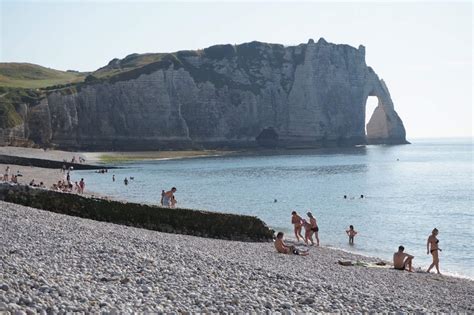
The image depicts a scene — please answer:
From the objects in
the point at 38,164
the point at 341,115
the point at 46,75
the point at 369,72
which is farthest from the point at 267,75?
the point at 38,164

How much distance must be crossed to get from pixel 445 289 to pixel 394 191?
4080 cm

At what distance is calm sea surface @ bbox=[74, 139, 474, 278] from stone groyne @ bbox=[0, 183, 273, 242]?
19.3 feet

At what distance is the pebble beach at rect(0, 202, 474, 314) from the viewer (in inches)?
352

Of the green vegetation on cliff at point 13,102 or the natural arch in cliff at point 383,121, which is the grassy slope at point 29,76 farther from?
the natural arch in cliff at point 383,121

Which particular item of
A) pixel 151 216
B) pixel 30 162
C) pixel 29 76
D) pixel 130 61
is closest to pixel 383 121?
pixel 130 61

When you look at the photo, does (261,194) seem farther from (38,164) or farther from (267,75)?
(267,75)

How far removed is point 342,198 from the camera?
48812 millimetres

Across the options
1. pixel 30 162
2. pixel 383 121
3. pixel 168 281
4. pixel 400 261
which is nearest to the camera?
pixel 168 281

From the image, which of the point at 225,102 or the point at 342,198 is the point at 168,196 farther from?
the point at 225,102

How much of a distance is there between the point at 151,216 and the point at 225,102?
336ft

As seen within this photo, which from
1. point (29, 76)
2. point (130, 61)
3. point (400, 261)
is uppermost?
point (130, 61)

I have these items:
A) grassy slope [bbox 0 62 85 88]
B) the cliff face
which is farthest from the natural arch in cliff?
grassy slope [bbox 0 62 85 88]

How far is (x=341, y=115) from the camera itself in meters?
137

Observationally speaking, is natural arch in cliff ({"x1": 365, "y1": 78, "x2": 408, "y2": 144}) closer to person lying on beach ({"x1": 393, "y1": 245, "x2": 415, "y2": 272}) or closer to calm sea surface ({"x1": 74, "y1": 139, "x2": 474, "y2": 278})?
calm sea surface ({"x1": 74, "y1": 139, "x2": 474, "y2": 278})
